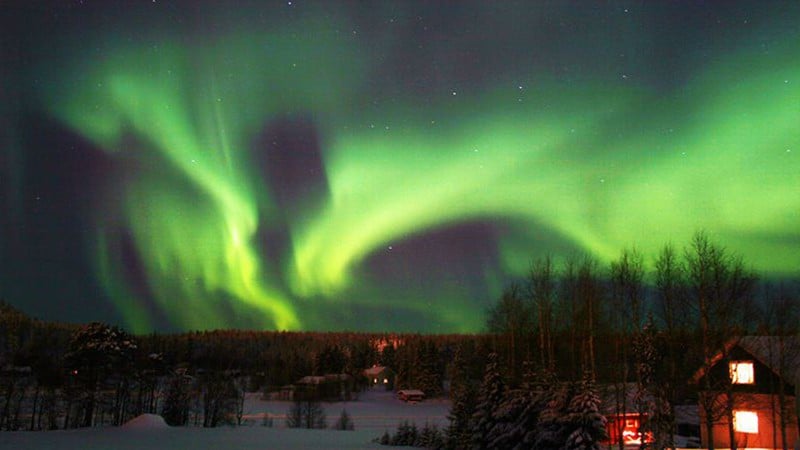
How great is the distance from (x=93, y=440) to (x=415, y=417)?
→ 157 feet

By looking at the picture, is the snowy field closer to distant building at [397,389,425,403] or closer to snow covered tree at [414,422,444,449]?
snow covered tree at [414,422,444,449]

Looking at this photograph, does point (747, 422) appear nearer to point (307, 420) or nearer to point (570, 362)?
point (570, 362)

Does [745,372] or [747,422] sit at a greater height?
[745,372]

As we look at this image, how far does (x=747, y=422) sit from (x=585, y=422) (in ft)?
44.4

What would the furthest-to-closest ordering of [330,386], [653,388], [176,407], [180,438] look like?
[330,386]
[176,407]
[180,438]
[653,388]

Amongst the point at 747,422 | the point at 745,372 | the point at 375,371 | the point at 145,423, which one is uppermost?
the point at 745,372

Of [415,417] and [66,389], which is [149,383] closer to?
[66,389]

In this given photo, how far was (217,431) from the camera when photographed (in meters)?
53.2

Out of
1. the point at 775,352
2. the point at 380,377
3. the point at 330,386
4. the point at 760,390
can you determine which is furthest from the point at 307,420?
the point at 380,377

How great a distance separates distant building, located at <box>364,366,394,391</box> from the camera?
5354 inches

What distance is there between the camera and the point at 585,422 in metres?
30.2

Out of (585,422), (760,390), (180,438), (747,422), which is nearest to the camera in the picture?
(585,422)

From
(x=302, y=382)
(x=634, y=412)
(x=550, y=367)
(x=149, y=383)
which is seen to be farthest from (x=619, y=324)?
(x=302, y=382)

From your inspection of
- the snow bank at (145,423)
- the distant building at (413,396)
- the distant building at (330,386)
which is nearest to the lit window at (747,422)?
the snow bank at (145,423)
